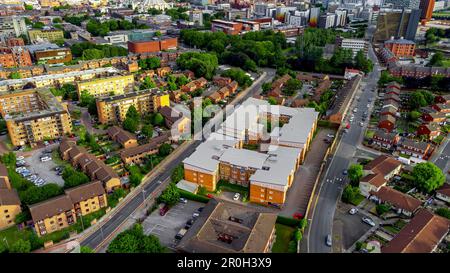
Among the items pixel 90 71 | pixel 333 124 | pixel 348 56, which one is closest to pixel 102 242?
pixel 333 124

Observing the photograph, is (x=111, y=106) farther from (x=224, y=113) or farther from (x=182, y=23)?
(x=182, y=23)

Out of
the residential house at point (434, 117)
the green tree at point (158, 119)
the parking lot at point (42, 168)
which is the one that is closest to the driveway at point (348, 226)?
the residential house at point (434, 117)

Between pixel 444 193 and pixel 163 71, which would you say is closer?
pixel 444 193

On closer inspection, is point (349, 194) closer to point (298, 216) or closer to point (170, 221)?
point (298, 216)

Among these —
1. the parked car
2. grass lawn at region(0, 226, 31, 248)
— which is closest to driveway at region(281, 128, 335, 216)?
the parked car

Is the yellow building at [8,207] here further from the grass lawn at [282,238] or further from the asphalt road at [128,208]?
the grass lawn at [282,238]

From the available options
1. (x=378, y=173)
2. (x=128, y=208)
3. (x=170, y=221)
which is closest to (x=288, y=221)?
(x=170, y=221)

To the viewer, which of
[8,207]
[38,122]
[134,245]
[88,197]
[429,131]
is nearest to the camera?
[134,245]
